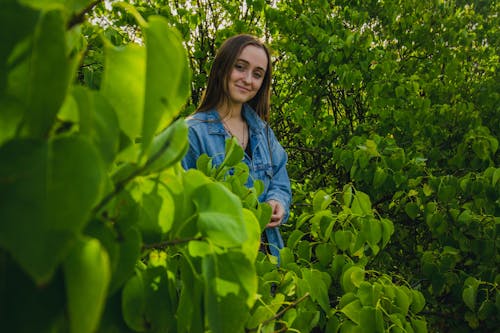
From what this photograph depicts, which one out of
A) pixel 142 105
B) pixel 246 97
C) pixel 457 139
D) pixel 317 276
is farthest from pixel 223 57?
pixel 457 139

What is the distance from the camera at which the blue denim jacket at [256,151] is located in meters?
1.98

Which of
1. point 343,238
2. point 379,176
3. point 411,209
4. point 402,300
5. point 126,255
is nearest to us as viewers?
point 126,255

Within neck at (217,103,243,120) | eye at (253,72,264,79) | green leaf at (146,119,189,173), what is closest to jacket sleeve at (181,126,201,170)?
neck at (217,103,243,120)

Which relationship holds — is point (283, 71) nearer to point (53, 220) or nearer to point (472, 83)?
point (472, 83)

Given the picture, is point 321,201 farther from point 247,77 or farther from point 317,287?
point 247,77

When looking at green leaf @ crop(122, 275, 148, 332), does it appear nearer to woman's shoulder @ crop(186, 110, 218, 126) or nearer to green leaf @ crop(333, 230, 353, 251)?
green leaf @ crop(333, 230, 353, 251)

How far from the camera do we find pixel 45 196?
0.81 feet

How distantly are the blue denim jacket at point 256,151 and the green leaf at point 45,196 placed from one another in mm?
1564

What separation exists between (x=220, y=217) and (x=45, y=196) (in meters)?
0.19

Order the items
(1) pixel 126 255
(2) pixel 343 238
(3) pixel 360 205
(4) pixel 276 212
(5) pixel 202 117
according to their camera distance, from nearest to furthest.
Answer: (1) pixel 126 255, (2) pixel 343 238, (3) pixel 360 205, (4) pixel 276 212, (5) pixel 202 117

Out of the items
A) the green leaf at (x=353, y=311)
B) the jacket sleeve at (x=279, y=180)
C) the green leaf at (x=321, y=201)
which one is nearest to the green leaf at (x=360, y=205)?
the green leaf at (x=321, y=201)

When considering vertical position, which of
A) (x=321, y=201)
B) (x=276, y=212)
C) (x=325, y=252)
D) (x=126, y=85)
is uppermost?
(x=126, y=85)

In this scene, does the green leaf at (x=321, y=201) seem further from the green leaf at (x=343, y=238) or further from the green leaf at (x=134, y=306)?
the green leaf at (x=134, y=306)

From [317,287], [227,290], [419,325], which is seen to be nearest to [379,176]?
[419,325]
